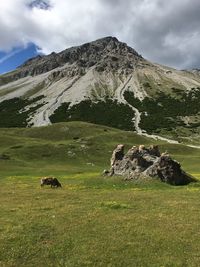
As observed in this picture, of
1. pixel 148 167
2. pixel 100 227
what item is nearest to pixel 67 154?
pixel 148 167

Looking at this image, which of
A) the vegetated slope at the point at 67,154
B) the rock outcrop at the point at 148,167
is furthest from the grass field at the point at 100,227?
the vegetated slope at the point at 67,154

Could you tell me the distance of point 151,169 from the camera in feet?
178

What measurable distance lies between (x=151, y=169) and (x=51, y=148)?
191 ft

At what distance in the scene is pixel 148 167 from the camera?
5634 centimetres

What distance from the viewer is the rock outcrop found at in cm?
5353

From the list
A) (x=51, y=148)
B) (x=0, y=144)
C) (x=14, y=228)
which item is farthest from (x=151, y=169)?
(x=0, y=144)

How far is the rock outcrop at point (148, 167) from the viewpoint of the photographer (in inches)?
2108

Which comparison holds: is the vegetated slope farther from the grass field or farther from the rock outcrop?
the grass field

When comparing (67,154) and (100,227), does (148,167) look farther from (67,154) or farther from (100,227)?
(67,154)

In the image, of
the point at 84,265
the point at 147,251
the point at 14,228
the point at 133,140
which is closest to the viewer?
the point at 84,265

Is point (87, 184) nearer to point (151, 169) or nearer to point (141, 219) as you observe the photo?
point (151, 169)

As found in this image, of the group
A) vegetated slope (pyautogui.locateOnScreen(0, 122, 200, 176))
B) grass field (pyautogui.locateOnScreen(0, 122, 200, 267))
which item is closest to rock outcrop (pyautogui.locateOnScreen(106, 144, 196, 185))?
grass field (pyautogui.locateOnScreen(0, 122, 200, 267))

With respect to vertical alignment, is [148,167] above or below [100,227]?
above

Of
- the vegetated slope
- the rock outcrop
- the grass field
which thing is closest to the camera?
the grass field
